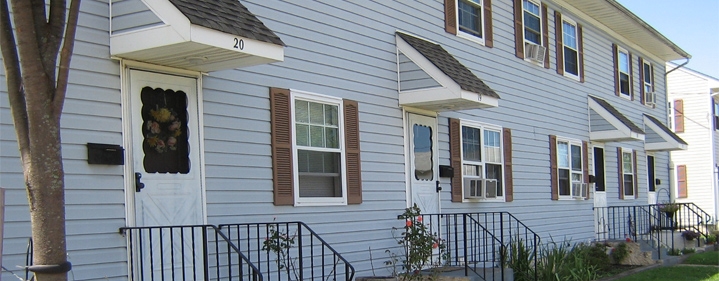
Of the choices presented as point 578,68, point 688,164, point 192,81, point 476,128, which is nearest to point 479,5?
point 476,128

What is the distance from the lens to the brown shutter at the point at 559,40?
15.9 metres

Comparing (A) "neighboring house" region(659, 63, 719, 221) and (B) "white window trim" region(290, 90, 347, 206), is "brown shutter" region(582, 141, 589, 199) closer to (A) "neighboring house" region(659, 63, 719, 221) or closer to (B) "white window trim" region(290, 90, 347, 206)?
(B) "white window trim" region(290, 90, 347, 206)

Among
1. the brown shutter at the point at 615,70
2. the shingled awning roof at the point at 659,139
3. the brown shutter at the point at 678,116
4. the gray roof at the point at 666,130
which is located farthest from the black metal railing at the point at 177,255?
the brown shutter at the point at 678,116

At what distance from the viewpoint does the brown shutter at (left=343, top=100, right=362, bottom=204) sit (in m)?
9.41

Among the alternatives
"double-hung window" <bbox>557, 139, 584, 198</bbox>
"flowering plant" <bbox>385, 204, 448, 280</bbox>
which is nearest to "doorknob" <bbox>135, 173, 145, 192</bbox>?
"flowering plant" <bbox>385, 204, 448, 280</bbox>

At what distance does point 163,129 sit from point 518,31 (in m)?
8.54

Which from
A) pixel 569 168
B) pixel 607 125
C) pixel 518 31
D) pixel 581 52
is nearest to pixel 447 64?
pixel 518 31

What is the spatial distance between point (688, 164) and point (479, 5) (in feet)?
69.1

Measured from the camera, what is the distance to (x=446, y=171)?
37.5 feet

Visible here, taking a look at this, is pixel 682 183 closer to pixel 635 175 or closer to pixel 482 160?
pixel 635 175

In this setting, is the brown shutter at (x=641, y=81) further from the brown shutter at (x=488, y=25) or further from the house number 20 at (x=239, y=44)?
the house number 20 at (x=239, y=44)

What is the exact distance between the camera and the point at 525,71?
14391mm

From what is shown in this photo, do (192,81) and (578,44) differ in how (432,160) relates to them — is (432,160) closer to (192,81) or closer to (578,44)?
(192,81)

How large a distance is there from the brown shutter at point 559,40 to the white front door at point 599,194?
2479 millimetres
